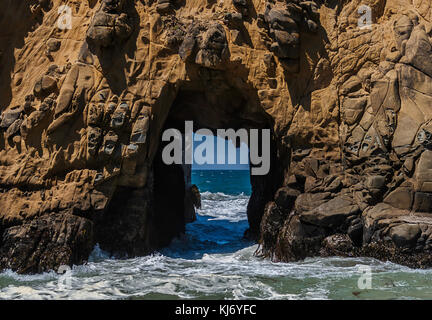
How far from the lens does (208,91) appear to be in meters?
14.1

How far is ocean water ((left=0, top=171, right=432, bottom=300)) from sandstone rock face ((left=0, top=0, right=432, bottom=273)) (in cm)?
61

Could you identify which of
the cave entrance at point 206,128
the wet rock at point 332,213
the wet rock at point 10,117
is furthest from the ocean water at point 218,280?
the wet rock at point 10,117

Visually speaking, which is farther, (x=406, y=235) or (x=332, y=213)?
(x=332, y=213)

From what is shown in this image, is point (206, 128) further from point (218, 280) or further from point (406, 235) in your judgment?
point (406, 235)

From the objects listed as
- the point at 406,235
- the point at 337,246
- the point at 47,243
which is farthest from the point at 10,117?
the point at 406,235

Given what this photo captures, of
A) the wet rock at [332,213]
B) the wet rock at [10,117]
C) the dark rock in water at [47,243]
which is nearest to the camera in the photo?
the dark rock in water at [47,243]

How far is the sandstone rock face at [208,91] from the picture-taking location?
12.2 metres

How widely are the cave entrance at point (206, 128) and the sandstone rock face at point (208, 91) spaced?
460 millimetres

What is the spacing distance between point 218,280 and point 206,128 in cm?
686

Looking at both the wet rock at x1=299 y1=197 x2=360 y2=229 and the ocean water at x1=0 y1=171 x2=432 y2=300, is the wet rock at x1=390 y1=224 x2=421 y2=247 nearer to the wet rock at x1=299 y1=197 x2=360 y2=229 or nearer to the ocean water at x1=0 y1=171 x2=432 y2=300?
the ocean water at x1=0 y1=171 x2=432 y2=300

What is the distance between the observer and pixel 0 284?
10633 millimetres

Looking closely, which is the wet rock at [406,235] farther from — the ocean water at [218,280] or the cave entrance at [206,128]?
Result: the cave entrance at [206,128]

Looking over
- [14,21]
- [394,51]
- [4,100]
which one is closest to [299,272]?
[394,51]

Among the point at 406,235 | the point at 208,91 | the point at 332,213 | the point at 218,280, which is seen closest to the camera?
the point at 218,280
